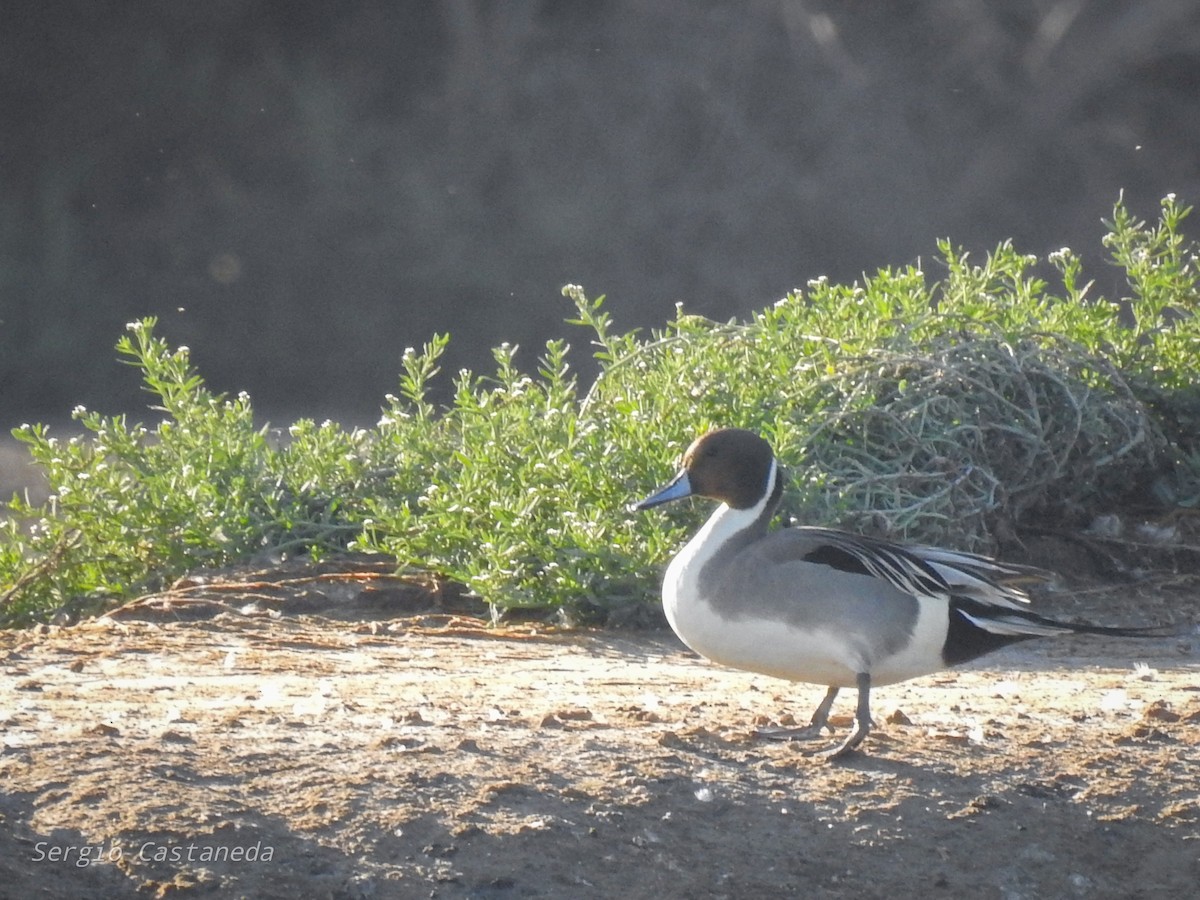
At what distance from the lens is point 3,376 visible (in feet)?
29.2

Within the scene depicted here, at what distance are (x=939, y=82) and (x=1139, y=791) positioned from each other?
5814 mm

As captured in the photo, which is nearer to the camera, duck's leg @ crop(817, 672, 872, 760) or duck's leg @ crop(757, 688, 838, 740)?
duck's leg @ crop(817, 672, 872, 760)

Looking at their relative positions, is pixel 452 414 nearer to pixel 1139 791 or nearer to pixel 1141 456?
pixel 1141 456

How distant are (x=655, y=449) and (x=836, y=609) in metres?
1.78

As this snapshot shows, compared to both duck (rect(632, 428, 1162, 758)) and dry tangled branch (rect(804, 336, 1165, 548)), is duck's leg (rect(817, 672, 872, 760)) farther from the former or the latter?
dry tangled branch (rect(804, 336, 1165, 548))

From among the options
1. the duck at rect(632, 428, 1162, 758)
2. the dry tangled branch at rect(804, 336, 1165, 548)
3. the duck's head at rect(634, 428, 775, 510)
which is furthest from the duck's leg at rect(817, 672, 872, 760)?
the dry tangled branch at rect(804, 336, 1165, 548)

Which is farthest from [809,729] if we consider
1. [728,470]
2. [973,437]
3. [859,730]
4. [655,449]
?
[973,437]

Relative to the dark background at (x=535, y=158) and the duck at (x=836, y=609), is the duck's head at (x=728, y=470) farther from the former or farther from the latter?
the dark background at (x=535, y=158)

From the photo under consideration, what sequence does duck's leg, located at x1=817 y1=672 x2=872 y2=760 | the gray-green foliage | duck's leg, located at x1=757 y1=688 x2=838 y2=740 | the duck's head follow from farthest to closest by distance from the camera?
the gray-green foliage → the duck's head → duck's leg, located at x1=757 y1=688 x2=838 y2=740 → duck's leg, located at x1=817 y1=672 x2=872 y2=760

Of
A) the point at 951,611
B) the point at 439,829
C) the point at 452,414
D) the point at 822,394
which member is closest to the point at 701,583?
the point at 951,611

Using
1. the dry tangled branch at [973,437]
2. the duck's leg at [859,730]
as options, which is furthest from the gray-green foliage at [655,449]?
the duck's leg at [859,730]

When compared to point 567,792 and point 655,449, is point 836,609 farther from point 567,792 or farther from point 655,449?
point 655,449

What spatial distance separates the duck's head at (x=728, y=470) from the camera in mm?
3846

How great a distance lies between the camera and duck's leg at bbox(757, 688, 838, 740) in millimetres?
3551
